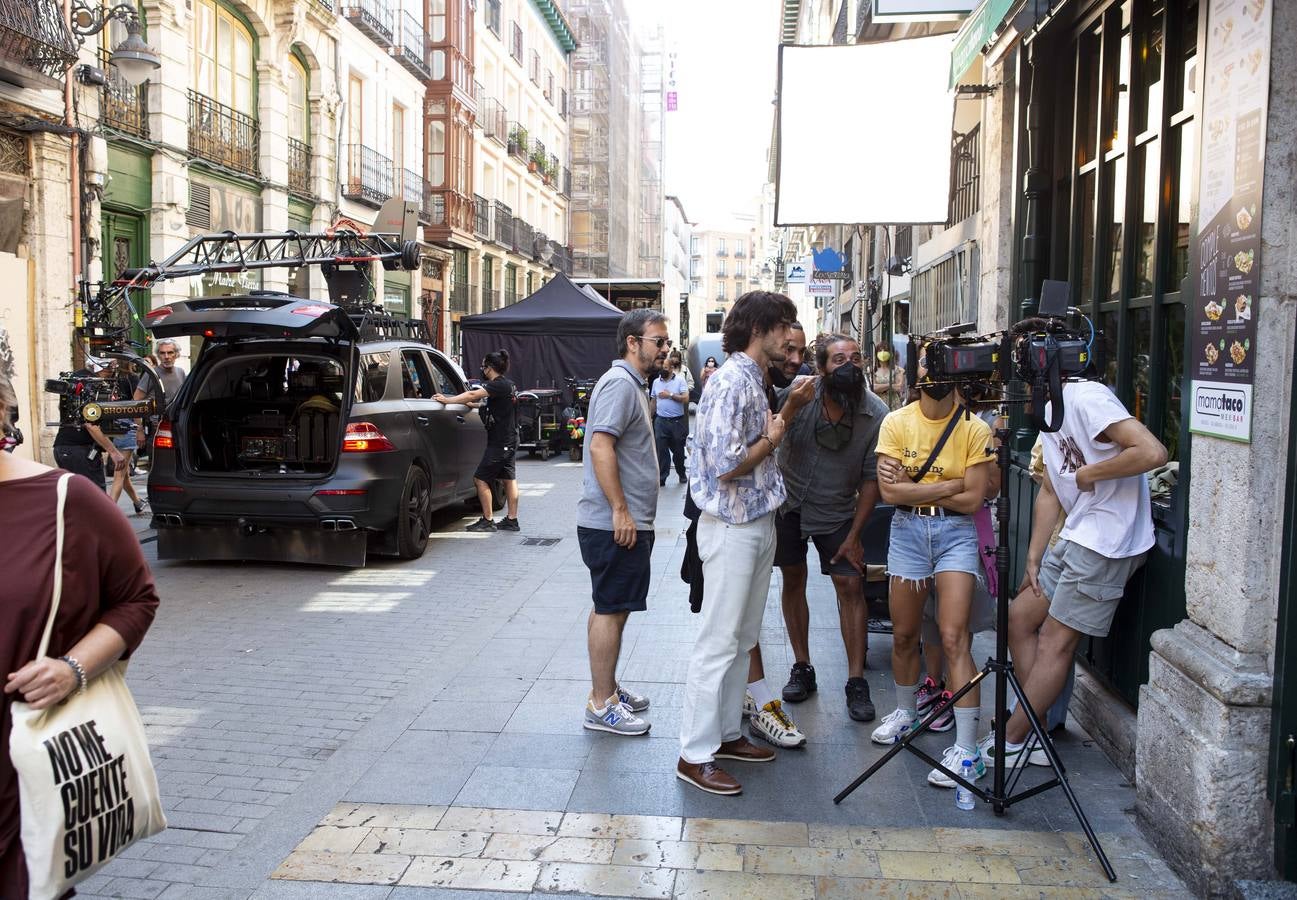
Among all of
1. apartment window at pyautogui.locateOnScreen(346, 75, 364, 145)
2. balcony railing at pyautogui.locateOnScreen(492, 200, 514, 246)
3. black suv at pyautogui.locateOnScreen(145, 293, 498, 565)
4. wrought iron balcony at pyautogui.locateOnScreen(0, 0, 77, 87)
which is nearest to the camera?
black suv at pyautogui.locateOnScreen(145, 293, 498, 565)

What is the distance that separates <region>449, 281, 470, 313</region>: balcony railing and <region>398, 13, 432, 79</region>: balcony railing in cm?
624

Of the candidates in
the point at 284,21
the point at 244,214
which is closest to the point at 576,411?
the point at 244,214

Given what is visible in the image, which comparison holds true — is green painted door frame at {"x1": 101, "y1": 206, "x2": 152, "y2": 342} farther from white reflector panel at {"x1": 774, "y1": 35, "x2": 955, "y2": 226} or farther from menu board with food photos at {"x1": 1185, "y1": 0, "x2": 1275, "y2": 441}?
menu board with food photos at {"x1": 1185, "y1": 0, "x2": 1275, "y2": 441}

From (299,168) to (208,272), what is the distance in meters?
11.7

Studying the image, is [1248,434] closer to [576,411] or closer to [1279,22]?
[1279,22]

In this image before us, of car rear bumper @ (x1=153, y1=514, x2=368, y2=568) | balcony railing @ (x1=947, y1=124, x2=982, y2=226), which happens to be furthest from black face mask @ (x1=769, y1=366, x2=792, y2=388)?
balcony railing @ (x1=947, y1=124, x2=982, y2=226)

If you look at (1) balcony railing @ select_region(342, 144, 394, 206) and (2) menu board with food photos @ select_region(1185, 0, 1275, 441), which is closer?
(2) menu board with food photos @ select_region(1185, 0, 1275, 441)

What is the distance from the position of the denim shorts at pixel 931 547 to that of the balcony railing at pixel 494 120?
33042 millimetres

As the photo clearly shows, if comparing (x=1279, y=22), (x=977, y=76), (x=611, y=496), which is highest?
(x=977, y=76)

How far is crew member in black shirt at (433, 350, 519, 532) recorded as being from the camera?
10.5 metres

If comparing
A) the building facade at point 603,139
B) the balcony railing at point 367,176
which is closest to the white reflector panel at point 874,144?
the balcony railing at point 367,176

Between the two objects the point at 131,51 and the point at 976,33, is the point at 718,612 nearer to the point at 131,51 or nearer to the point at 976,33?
the point at 976,33

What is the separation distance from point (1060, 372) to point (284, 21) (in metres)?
20.3

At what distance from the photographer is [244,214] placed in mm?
19750
